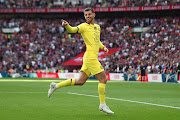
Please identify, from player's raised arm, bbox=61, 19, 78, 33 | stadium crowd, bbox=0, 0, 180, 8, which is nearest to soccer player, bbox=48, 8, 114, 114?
player's raised arm, bbox=61, 19, 78, 33

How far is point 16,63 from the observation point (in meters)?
51.8

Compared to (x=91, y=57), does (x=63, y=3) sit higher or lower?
higher

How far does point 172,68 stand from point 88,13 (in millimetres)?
27120

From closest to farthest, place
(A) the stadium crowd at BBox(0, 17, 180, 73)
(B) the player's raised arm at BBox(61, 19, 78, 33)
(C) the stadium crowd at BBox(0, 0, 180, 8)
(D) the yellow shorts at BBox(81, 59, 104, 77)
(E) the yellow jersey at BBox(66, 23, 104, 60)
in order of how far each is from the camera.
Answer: (B) the player's raised arm at BBox(61, 19, 78, 33) < (D) the yellow shorts at BBox(81, 59, 104, 77) < (E) the yellow jersey at BBox(66, 23, 104, 60) < (A) the stadium crowd at BBox(0, 17, 180, 73) < (C) the stadium crowd at BBox(0, 0, 180, 8)

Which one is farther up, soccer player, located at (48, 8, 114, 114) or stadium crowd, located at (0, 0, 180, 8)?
stadium crowd, located at (0, 0, 180, 8)

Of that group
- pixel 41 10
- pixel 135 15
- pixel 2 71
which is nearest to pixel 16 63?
pixel 2 71

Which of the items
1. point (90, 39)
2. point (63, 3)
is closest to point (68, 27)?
point (90, 39)

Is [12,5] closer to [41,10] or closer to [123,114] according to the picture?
[41,10]

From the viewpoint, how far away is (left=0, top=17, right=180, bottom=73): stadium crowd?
42.4 metres

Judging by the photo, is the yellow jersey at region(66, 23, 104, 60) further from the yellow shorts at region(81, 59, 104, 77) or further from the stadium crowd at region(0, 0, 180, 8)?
the stadium crowd at region(0, 0, 180, 8)

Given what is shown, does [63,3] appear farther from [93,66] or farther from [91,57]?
[93,66]

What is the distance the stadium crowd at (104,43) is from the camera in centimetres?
4241

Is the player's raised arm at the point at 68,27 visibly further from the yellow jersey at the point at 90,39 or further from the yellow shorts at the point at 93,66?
the yellow shorts at the point at 93,66

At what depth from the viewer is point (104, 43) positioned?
5125cm
